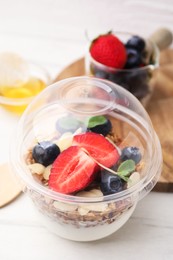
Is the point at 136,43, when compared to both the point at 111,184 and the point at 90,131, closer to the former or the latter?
the point at 90,131

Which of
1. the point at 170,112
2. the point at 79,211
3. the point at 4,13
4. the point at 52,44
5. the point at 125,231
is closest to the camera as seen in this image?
the point at 79,211

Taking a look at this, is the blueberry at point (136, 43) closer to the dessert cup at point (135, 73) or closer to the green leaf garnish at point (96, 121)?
the dessert cup at point (135, 73)

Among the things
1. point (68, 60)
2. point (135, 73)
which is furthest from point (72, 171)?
point (68, 60)

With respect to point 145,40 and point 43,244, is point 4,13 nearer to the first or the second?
point 145,40

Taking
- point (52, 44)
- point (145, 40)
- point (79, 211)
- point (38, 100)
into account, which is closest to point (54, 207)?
point (79, 211)

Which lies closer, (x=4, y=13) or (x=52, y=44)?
(x=52, y=44)

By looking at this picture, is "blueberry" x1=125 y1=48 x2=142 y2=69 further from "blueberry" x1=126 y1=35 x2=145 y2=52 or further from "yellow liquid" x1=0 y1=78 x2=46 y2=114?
"yellow liquid" x1=0 y1=78 x2=46 y2=114

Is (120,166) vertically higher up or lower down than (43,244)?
higher up
